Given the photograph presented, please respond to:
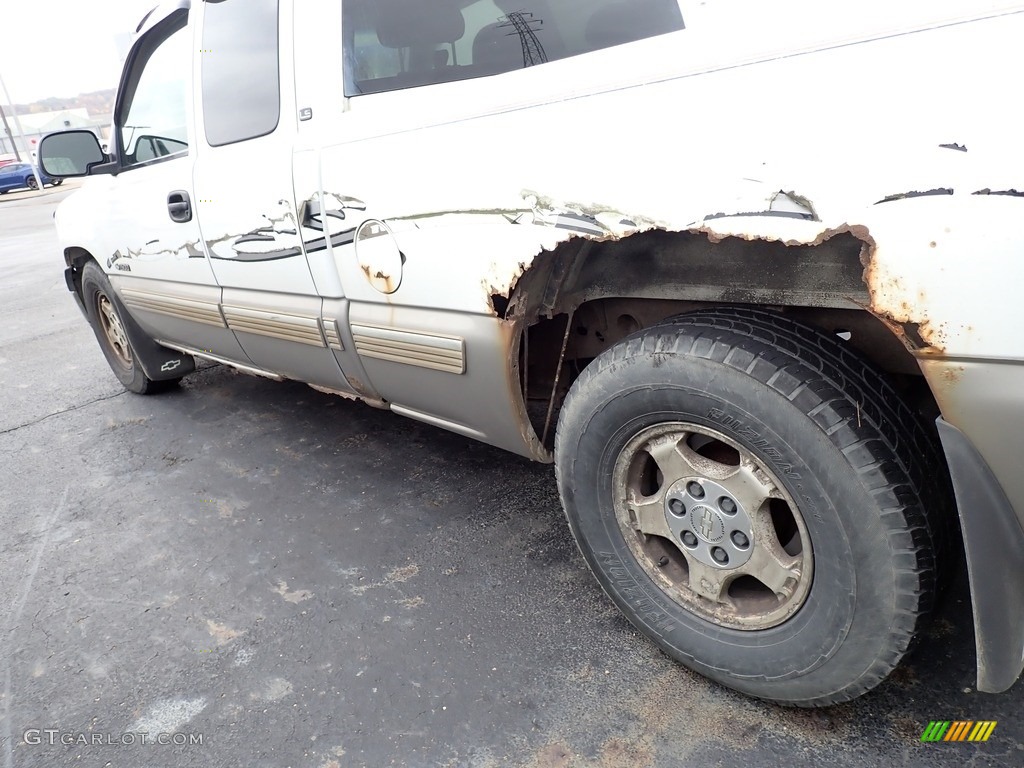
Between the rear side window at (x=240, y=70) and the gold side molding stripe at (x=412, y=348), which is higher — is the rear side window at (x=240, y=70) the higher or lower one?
the higher one

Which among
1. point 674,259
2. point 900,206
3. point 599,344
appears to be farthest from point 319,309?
point 900,206

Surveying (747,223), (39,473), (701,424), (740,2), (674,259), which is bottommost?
(39,473)

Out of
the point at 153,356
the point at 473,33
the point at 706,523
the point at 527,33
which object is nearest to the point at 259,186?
the point at 473,33

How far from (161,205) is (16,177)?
30.1m

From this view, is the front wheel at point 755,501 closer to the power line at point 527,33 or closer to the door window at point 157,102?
the power line at point 527,33

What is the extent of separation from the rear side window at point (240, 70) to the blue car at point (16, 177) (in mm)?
28931

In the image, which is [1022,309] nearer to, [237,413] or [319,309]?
[319,309]

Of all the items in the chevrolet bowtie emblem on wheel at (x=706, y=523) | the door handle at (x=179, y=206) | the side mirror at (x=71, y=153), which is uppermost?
the side mirror at (x=71, y=153)

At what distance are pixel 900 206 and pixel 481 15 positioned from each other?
1327 mm

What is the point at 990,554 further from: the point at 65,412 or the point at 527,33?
the point at 65,412

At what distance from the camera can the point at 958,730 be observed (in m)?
1.64

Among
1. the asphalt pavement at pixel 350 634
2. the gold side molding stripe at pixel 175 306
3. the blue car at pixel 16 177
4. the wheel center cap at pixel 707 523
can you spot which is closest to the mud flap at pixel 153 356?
the gold side molding stripe at pixel 175 306

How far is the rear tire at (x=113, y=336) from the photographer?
13.6ft

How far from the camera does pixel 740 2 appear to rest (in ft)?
4.41
